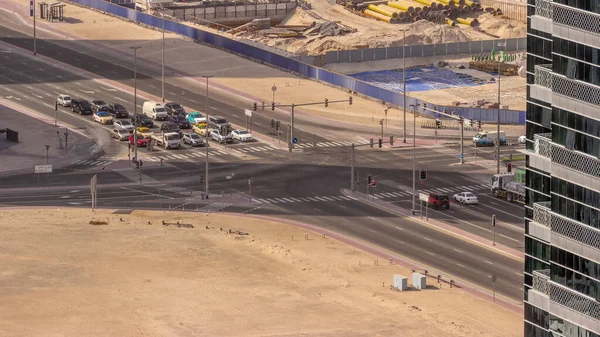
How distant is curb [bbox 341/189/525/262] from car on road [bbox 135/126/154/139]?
31305 mm

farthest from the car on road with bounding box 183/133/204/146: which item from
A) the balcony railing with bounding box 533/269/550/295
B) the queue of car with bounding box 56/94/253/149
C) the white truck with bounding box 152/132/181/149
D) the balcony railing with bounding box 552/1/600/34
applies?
the balcony railing with bounding box 552/1/600/34

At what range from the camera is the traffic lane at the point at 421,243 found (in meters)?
131

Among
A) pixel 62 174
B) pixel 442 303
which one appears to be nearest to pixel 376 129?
pixel 62 174

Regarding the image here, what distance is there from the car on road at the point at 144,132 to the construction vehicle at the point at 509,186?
4269 centimetres

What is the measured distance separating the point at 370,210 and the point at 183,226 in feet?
57.6

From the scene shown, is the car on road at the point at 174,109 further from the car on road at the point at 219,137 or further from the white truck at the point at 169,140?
the white truck at the point at 169,140

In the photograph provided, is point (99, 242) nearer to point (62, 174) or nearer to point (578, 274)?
point (62, 174)

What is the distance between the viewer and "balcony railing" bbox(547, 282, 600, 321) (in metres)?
73.8

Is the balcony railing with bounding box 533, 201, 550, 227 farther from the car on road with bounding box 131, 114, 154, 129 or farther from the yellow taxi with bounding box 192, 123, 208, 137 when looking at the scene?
the car on road with bounding box 131, 114, 154, 129

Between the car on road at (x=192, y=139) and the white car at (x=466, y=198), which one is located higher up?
the white car at (x=466, y=198)

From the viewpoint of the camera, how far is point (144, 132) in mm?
190000

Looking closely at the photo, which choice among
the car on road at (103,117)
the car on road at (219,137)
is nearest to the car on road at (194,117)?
the car on road at (219,137)

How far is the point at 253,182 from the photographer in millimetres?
168750

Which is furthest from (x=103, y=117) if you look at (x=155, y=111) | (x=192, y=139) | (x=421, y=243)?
(x=421, y=243)
